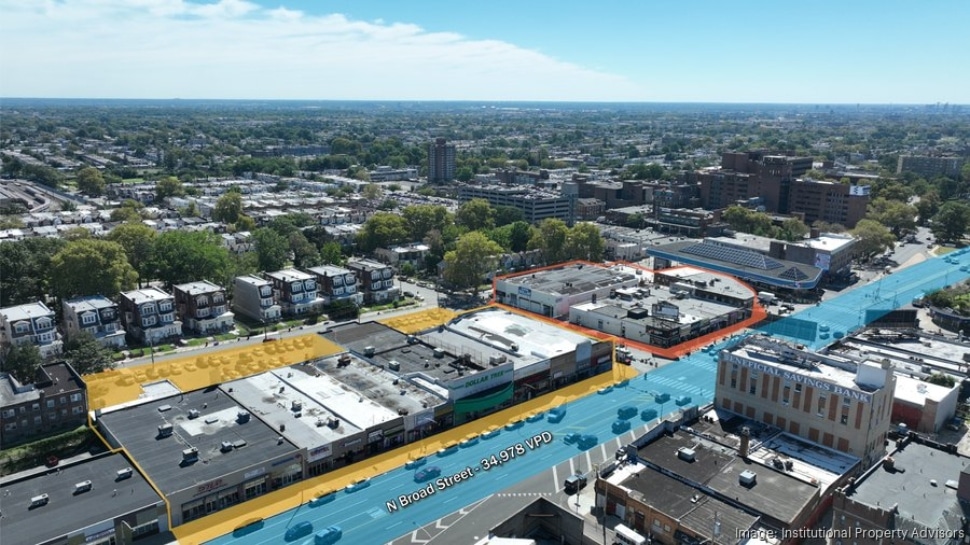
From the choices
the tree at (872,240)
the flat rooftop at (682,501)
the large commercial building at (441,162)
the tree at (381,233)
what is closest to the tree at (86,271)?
the tree at (381,233)

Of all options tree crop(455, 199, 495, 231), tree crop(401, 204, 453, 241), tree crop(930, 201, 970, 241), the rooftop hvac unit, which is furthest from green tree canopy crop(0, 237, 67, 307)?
tree crop(930, 201, 970, 241)

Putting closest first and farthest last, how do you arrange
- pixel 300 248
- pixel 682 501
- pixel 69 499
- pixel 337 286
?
1. pixel 682 501
2. pixel 69 499
3. pixel 337 286
4. pixel 300 248

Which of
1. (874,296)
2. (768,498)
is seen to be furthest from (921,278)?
(768,498)

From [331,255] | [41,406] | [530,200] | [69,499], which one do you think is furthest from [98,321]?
[530,200]

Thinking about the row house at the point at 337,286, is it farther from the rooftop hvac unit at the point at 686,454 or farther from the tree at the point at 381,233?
the rooftop hvac unit at the point at 686,454

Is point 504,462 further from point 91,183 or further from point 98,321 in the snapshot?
point 91,183

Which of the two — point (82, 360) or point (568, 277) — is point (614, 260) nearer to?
point (568, 277)
